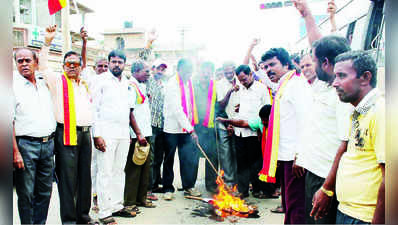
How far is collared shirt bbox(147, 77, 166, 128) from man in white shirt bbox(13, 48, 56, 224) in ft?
6.22

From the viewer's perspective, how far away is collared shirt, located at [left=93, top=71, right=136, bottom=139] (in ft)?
11.7

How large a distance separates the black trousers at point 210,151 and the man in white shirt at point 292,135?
6.36ft

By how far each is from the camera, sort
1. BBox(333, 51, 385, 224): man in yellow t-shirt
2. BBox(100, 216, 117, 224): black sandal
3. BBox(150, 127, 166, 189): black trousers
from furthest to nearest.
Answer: BBox(150, 127, 166, 189): black trousers → BBox(100, 216, 117, 224): black sandal → BBox(333, 51, 385, 224): man in yellow t-shirt

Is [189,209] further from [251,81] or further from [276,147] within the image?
[251,81]

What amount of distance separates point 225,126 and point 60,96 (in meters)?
2.59

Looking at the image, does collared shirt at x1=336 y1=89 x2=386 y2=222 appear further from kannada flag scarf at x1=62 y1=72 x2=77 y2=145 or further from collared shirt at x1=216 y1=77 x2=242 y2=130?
collared shirt at x1=216 y1=77 x2=242 y2=130

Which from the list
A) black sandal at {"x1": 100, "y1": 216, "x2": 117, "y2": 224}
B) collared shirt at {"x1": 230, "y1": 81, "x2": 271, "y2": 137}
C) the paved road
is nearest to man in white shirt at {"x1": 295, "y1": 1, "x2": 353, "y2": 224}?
the paved road

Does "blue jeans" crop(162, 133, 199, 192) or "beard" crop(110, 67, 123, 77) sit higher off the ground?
"beard" crop(110, 67, 123, 77)

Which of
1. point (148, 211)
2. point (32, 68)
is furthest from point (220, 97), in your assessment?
point (32, 68)

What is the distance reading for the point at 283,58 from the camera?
3227mm

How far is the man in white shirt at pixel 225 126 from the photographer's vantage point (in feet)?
15.5

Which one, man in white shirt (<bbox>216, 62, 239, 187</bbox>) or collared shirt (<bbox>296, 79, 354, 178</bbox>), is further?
man in white shirt (<bbox>216, 62, 239, 187</bbox>)

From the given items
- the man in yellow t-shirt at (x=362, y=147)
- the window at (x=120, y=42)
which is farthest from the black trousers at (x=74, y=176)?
the window at (x=120, y=42)

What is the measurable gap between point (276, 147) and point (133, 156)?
2.07m
